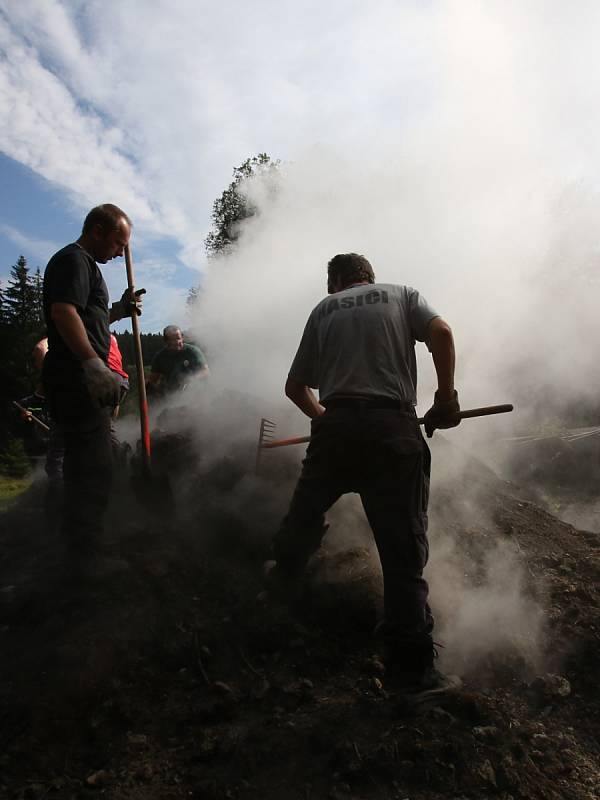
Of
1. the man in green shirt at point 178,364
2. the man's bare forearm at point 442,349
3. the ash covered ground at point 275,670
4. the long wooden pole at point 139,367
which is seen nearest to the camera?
the ash covered ground at point 275,670

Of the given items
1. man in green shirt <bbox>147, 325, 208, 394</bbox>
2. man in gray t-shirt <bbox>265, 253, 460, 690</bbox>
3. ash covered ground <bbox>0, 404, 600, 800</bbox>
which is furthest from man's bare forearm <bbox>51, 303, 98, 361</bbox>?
man in green shirt <bbox>147, 325, 208, 394</bbox>

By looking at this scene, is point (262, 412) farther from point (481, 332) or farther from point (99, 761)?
point (481, 332)

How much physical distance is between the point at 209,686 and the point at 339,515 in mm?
1615

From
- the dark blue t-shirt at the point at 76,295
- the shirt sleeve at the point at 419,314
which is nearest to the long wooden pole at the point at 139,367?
the dark blue t-shirt at the point at 76,295

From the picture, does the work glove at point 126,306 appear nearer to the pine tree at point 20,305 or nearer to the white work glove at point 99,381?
the white work glove at point 99,381

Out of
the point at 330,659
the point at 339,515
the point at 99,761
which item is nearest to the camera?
the point at 99,761

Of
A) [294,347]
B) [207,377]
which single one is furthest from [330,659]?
[294,347]

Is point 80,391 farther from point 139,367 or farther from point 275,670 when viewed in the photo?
point 275,670

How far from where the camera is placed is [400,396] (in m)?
2.33

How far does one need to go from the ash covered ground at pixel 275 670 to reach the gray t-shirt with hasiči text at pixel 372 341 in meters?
1.14

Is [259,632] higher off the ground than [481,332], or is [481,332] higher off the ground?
[481,332]

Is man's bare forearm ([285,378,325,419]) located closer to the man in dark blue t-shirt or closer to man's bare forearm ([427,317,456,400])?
man's bare forearm ([427,317,456,400])

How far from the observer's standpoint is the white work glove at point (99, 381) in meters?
2.49

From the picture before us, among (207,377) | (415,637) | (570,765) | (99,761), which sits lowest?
(570,765)
